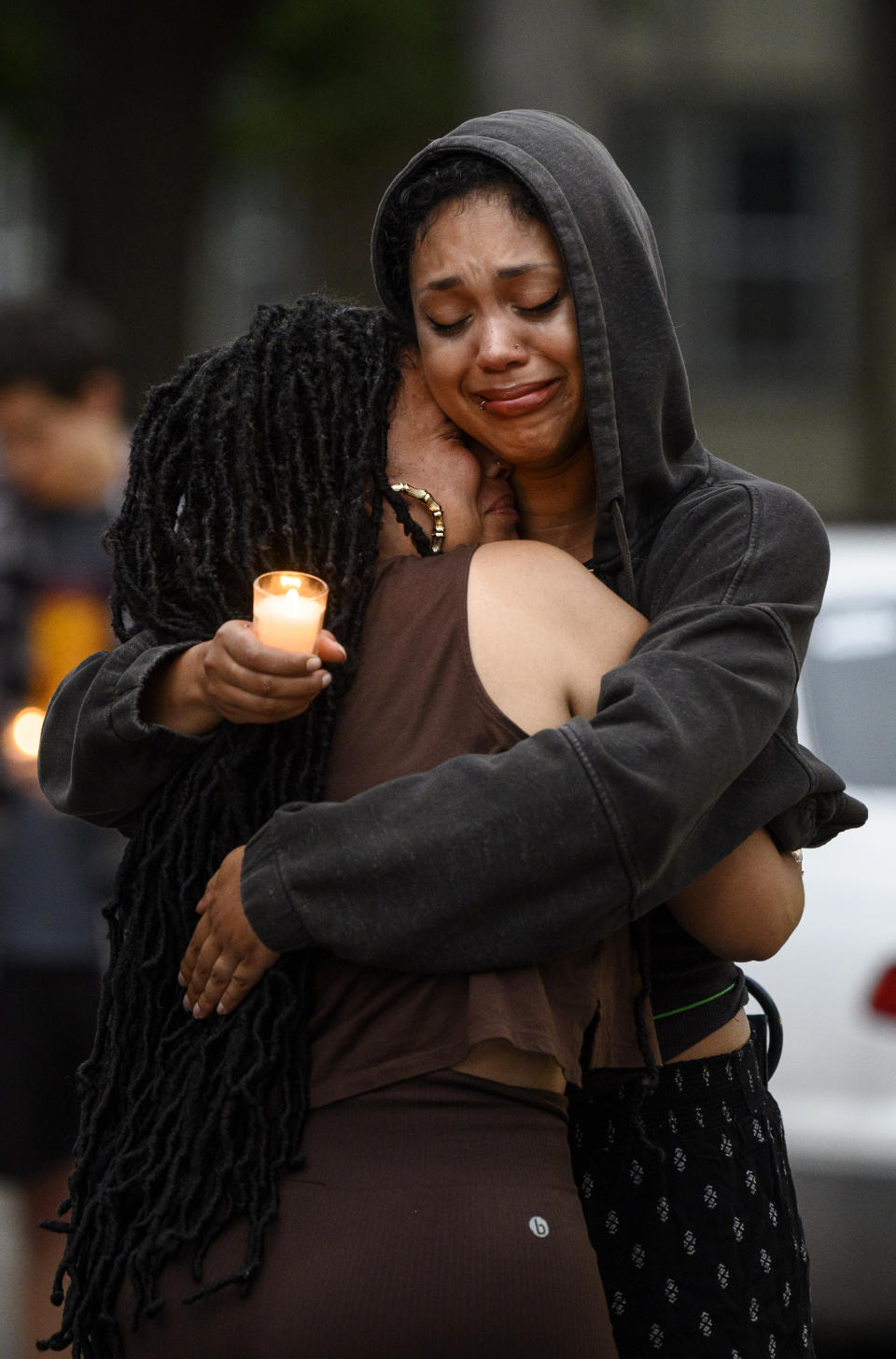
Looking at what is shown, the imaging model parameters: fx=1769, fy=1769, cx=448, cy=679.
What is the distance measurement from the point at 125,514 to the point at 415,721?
1.64 feet

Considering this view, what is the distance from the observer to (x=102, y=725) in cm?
196

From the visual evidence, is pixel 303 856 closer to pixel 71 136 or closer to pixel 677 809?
pixel 677 809

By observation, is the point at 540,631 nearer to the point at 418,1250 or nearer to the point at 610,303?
the point at 610,303

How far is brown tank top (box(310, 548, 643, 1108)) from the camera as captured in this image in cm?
180

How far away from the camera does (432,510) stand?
2.06 m

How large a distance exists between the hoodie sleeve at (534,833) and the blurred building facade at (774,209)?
1368 cm

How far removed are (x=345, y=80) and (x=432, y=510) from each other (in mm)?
10178

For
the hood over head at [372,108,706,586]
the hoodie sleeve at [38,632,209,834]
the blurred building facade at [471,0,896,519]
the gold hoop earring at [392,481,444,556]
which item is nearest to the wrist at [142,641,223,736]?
the hoodie sleeve at [38,632,209,834]

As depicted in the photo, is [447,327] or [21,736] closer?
[447,327]

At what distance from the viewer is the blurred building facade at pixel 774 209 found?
15547mm

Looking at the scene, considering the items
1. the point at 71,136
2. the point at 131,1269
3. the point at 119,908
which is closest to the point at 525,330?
the point at 119,908

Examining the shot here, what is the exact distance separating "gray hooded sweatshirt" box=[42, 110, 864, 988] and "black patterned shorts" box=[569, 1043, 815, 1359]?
1.24ft

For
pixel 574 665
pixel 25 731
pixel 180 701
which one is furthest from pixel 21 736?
pixel 574 665

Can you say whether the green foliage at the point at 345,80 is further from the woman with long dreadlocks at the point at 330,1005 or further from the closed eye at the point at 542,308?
the woman with long dreadlocks at the point at 330,1005
